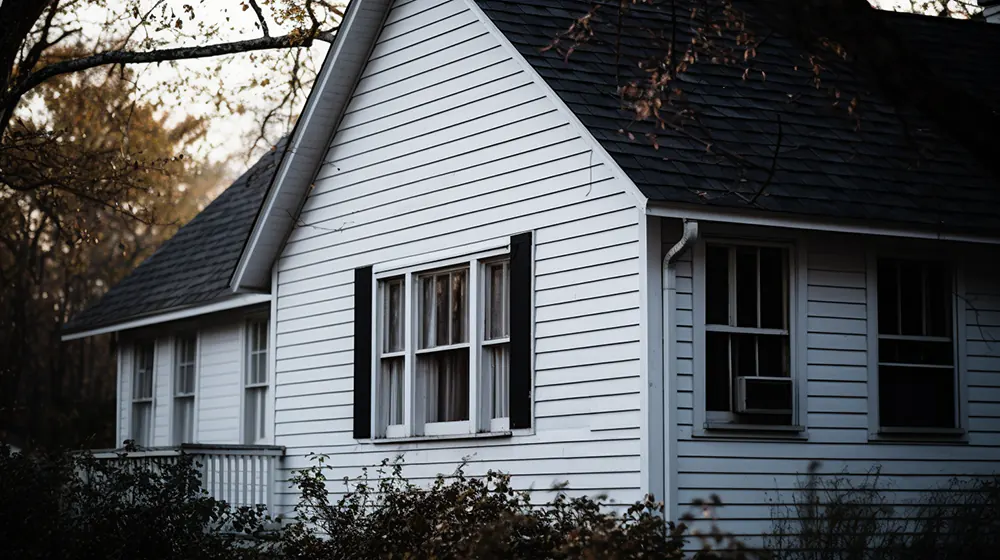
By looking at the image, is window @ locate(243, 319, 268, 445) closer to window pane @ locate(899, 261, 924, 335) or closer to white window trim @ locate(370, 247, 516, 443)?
white window trim @ locate(370, 247, 516, 443)

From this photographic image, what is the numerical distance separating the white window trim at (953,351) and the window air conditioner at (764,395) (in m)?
1.06

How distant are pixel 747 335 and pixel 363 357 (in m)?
4.77

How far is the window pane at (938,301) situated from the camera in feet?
44.6

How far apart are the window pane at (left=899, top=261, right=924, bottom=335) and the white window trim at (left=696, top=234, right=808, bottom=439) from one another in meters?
1.27

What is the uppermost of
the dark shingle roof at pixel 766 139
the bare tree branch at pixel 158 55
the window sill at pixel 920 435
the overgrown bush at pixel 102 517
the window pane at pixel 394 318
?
the bare tree branch at pixel 158 55

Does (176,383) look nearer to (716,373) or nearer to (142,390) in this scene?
(142,390)

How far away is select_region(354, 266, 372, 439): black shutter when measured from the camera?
1542 centimetres

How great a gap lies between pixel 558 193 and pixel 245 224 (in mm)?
8804

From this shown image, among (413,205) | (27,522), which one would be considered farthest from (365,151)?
(27,522)

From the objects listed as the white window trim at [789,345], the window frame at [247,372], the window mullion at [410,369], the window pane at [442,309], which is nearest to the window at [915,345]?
the white window trim at [789,345]

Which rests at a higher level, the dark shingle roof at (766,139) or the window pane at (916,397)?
the dark shingle roof at (766,139)

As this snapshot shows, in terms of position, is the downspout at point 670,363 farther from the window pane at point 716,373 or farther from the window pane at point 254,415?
the window pane at point 254,415

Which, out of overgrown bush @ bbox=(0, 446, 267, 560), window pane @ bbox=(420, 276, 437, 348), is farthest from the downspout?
overgrown bush @ bbox=(0, 446, 267, 560)

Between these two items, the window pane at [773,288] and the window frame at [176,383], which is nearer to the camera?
the window pane at [773,288]
